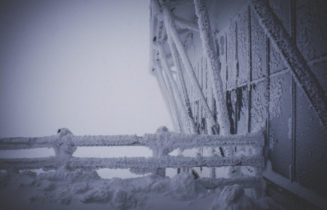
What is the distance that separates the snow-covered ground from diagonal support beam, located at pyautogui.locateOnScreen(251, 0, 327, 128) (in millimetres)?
986

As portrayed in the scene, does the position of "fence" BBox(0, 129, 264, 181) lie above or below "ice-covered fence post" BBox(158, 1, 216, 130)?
below

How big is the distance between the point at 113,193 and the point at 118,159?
36cm

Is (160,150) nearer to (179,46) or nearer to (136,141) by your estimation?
(136,141)

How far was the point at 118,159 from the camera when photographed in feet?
6.35

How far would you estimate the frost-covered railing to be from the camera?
1928mm

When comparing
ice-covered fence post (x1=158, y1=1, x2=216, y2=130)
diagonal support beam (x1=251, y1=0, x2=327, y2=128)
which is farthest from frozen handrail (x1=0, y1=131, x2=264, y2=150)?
ice-covered fence post (x1=158, y1=1, x2=216, y2=130)

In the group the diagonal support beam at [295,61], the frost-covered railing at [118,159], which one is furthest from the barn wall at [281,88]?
the frost-covered railing at [118,159]

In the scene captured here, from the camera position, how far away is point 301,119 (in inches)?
74.7

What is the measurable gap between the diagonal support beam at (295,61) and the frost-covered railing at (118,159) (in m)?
0.97

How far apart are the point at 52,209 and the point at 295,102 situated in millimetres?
2795

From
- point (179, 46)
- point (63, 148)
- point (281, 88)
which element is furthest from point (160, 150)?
point (179, 46)

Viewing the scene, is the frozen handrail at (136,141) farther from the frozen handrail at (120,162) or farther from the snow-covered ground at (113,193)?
the snow-covered ground at (113,193)

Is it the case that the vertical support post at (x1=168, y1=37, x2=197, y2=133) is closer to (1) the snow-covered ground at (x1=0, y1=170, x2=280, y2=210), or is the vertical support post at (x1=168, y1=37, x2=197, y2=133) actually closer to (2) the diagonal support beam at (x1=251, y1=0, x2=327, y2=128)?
(1) the snow-covered ground at (x1=0, y1=170, x2=280, y2=210)

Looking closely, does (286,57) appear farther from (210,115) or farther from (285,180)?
(210,115)
